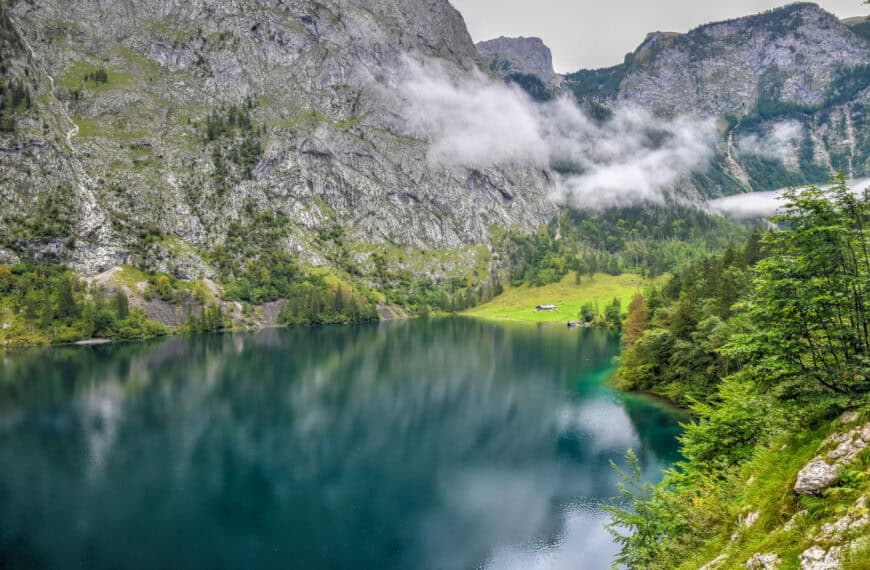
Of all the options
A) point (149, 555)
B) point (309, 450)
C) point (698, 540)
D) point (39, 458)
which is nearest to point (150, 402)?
point (39, 458)

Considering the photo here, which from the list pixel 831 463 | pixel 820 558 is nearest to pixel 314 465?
pixel 831 463

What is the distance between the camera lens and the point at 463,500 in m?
39.4

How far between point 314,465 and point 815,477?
43341 mm

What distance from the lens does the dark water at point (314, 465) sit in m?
31.5

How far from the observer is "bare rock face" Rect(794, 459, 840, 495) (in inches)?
382

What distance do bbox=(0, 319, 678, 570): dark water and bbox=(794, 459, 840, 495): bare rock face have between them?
23.8m

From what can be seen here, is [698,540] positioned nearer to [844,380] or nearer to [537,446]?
[844,380]

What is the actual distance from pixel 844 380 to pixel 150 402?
3146 inches

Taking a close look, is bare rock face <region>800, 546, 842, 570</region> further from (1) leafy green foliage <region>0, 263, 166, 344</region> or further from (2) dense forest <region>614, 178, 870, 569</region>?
(1) leafy green foliage <region>0, 263, 166, 344</region>

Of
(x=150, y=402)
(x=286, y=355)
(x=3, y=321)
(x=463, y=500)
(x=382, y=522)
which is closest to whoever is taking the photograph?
(x=382, y=522)

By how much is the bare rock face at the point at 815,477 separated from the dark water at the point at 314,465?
2378 centimetres

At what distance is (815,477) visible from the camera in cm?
991

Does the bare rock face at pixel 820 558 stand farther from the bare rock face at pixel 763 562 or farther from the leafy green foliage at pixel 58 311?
the leafy green foliage at pixel 58 311

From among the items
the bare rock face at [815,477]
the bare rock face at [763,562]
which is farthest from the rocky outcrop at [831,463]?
the bare rock face at [763,562]
